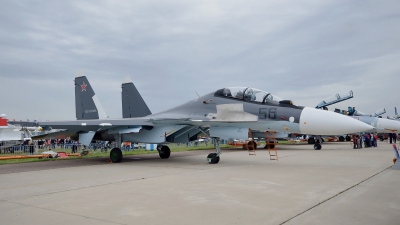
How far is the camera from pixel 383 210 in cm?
400

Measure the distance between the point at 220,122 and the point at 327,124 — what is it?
10.6ft

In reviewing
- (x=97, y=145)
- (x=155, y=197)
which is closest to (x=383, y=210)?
(x=155, y=197)

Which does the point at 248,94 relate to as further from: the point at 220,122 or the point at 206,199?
the point at 206,199

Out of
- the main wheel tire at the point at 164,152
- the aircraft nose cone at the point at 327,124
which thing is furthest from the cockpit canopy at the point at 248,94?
the main wheel tire at the point at 164,152

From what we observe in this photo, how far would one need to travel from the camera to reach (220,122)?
10000mm

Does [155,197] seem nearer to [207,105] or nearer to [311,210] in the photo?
[311,210]

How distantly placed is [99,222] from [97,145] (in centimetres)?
Answer: 2135

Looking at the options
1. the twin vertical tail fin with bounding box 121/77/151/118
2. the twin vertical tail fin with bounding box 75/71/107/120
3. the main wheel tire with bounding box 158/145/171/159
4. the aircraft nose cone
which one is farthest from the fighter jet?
the twin vertical tail fin with bounding box 121/77/151/118

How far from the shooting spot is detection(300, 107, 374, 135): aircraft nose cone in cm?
832

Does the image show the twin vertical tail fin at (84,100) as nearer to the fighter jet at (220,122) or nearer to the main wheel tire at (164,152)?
the fighter jet at (220,122)

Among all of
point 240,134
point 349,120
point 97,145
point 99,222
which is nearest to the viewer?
point 99,222

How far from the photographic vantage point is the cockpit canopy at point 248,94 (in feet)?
31.5

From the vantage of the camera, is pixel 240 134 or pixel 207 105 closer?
pixel 240 134

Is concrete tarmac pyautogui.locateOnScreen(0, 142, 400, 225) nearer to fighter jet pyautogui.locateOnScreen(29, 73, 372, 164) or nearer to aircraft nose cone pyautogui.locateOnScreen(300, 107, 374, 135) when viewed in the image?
aircraft nose cone pyautogui.locateOnScreen(300, 107, 374, 135)
